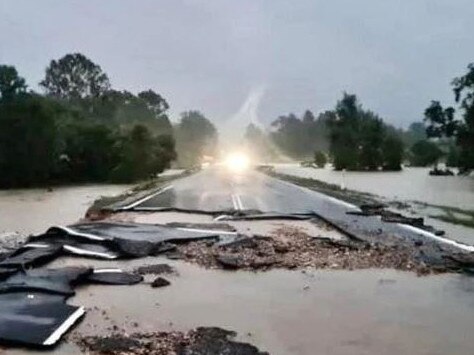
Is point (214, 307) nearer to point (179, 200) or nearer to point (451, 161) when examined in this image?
point (179, 200)

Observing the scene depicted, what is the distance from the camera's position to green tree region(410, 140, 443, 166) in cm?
9825

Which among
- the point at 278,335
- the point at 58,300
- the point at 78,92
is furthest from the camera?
the point at 78,92

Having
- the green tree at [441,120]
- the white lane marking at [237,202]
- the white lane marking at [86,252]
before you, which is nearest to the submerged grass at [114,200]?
the white lane marking at [237,202]

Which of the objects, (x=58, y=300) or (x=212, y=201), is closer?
(x=58, y=300)

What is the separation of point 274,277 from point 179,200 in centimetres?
1609

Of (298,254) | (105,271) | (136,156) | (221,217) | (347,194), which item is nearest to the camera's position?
(105,271)

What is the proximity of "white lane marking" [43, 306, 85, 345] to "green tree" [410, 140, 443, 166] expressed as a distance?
311 ft

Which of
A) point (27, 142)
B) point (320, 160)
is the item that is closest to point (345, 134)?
point (320, 160)

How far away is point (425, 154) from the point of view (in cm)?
9888

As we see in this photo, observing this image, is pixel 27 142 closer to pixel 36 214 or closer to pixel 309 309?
pixel 36 214

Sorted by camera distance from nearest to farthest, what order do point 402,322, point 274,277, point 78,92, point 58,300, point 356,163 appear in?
1. point 402,322
2. point 58,300
3. point 274,277
4. point 356,163
5. point 78,92

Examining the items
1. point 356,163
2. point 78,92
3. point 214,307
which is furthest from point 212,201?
point 78,92

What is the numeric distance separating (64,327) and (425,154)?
97229 mm

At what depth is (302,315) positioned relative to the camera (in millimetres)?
7320
